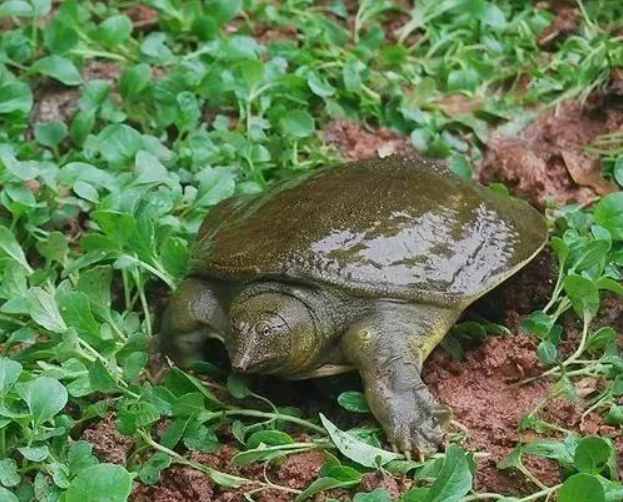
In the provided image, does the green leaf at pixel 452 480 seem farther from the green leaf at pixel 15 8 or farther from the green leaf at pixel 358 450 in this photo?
the green leaf at pixel 15 8

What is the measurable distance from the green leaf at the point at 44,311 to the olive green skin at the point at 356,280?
0.96ft

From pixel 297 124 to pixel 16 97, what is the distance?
0.95 m

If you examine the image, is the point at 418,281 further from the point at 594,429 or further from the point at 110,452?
the point at 110,452

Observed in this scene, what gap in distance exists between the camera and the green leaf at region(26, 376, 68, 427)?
2.65 metres

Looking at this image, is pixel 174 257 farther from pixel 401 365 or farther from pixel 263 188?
pixel 401 365

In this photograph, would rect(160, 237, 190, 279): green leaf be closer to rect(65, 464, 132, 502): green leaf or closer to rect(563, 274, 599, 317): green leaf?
rect(65, 464, 132, 502): green leaf

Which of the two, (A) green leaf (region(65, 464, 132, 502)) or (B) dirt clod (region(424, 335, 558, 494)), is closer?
(A) green leaf (region(65, 464, 132, 502))

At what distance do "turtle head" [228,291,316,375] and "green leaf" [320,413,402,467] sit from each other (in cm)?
22

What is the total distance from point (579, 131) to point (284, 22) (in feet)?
4.00

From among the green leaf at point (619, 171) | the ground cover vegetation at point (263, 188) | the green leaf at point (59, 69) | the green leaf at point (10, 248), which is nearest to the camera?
the ground cover vegetation at point (263, 188)

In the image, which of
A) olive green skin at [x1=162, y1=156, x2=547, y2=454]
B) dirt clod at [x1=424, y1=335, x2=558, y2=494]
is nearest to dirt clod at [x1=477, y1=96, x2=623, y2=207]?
olive green skin at [x1=162, y1=156, x2=547, y2=454]

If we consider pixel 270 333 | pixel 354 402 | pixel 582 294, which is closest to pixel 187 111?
pixel 270 333

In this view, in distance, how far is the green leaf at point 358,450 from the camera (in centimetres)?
259

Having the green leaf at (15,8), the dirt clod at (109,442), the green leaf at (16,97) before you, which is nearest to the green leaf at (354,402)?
the dirt clod at (109,442)
